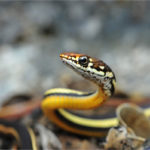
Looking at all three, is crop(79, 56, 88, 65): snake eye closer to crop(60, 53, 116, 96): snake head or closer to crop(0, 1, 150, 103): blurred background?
crop(60, 53, 116, 96): snake head

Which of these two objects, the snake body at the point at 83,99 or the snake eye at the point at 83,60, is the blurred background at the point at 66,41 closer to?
the snake body at the point at 83,99

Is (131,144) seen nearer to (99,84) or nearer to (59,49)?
(99,84)

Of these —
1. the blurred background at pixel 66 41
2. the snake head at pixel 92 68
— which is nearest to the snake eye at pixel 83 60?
the snake head at pixel 92 68

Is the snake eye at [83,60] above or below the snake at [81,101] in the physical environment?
above

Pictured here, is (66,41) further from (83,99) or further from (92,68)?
(92,68)

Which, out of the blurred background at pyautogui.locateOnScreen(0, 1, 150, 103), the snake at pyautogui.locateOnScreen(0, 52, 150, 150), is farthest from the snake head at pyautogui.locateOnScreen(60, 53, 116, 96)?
the blurred background at pyautogui.locateOnScreen(0, 1, 150, 103)
